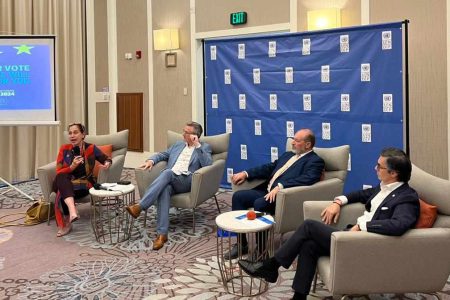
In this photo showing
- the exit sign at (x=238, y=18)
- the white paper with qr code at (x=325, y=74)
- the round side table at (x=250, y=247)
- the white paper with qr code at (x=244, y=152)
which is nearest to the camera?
the round side table at (x=250, y=247)

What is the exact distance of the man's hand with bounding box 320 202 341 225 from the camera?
135 inches

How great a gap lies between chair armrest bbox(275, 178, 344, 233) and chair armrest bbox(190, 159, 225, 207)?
99cm

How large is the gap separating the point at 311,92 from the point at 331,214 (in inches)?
104

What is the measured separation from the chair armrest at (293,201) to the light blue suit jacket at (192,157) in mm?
1261

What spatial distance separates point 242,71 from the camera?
6.40 m

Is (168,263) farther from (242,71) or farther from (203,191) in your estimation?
(242,71)

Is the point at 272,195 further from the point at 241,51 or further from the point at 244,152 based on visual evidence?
the point at 241,51

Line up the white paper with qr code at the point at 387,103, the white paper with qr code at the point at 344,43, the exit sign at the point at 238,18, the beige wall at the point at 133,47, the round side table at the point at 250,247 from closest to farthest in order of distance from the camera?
the round side table at the point at 250,247 < the white paper with qr code at the point at 387,103 < the white paper with qr code at the point at 344,43 < the exit sign at the point at 238,18 < the beige wall at the point at 133,47


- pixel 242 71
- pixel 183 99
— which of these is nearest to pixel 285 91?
pixel 242 71

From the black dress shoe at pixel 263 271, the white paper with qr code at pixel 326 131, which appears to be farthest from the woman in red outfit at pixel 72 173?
the white paper with qr code at pixel 326 131

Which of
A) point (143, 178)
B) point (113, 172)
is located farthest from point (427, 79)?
point (113, 172)

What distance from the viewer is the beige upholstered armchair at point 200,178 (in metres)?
4.82

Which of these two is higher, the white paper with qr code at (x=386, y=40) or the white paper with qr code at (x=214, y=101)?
the white paper with qr code at (x=386, y=40)

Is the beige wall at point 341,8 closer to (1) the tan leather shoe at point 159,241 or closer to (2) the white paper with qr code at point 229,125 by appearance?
(2) the white paper with qr code at point 229,125
